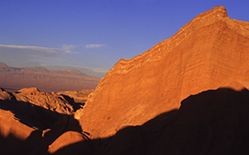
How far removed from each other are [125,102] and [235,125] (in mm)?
16705

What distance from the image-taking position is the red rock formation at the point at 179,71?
1174 inches

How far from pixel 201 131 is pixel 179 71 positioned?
10.3m

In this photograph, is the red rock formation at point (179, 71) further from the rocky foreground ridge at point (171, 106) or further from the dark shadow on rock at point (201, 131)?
the dark shadow on rock at point (201, 131)

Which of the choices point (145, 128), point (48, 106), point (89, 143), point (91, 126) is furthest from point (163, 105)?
point (48, 106)

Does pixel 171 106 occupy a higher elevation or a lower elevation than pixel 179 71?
lower

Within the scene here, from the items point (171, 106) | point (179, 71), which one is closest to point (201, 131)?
point (171, 106)

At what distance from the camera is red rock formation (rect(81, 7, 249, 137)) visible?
29812mm

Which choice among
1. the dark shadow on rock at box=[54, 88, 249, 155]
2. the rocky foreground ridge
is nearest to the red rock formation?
the rocky foreground ridge

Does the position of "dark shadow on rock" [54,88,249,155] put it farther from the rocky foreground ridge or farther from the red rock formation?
the red rock formation

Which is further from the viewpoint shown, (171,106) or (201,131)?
(171,106)

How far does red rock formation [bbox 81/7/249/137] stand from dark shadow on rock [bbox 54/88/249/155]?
177 cm

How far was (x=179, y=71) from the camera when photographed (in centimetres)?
3297

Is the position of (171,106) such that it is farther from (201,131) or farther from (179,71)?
(201,131)

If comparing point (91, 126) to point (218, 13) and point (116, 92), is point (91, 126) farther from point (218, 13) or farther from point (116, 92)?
point (218, 13)
